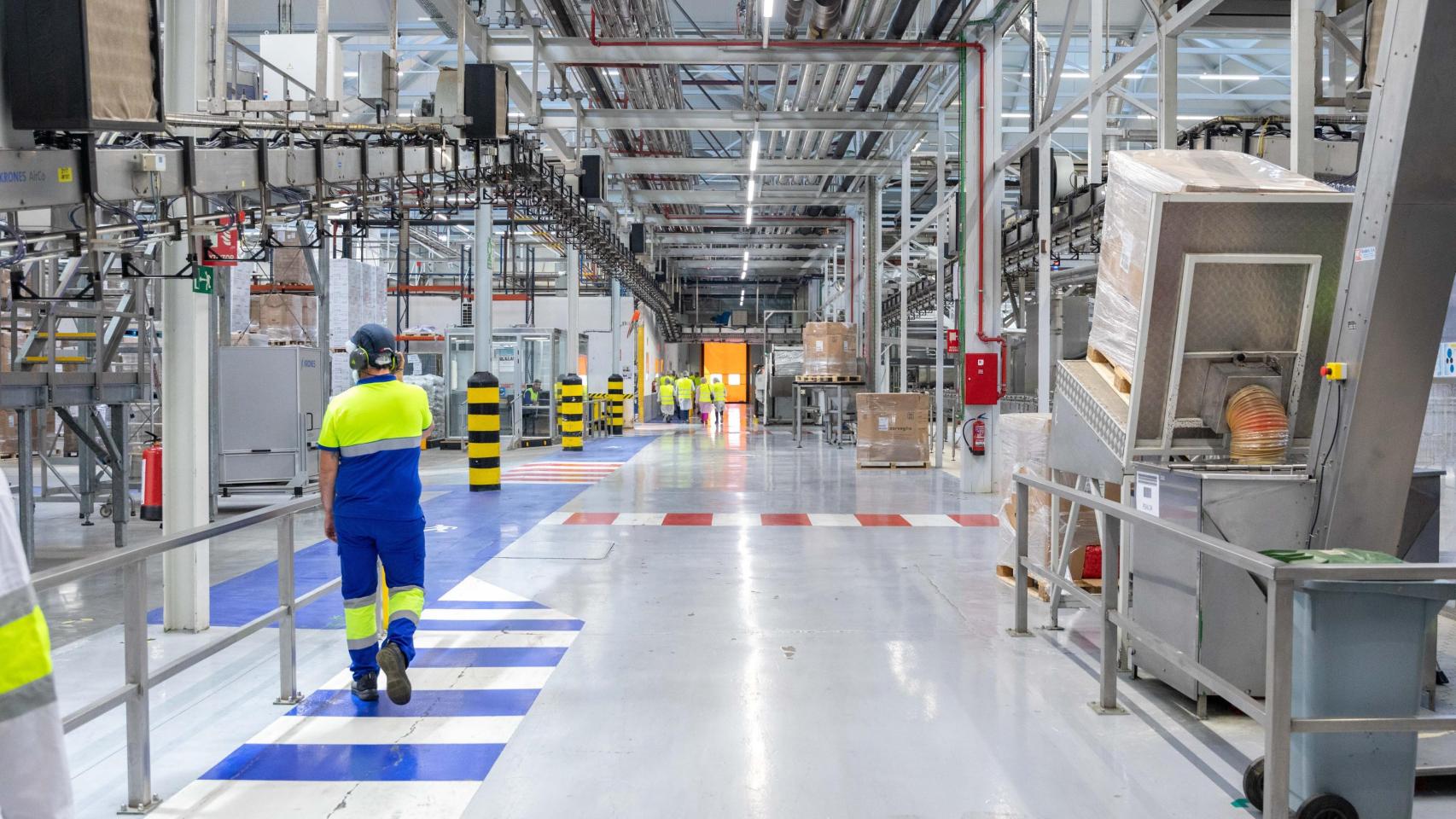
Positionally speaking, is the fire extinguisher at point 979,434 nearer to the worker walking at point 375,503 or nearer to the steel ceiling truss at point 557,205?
the steel ceiling truss at point 557,205

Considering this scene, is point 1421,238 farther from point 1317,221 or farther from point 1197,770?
point 1197,770

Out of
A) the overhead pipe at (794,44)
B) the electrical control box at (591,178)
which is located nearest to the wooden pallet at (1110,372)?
the overhead pipe at (794,44)

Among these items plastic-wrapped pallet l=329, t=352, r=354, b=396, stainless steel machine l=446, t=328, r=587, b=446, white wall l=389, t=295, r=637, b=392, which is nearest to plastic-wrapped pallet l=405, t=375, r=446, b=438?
stainless steel machine l=446, t=328, r=587, b=446

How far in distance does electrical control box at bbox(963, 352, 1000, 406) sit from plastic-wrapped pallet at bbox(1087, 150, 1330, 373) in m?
7.41

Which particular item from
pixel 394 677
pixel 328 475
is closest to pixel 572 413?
pixel 328 475

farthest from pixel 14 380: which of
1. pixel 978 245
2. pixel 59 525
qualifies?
pixel 978 245

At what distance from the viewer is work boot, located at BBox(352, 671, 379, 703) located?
14.3 feet

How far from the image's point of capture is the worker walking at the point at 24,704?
135 cm

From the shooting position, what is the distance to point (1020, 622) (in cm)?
562

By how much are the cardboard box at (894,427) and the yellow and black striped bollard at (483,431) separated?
6611 millimetres

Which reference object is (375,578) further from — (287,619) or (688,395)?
(688,395)

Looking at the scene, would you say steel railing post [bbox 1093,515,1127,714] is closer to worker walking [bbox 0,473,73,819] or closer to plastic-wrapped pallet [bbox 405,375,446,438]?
worker walking [bbox 0,473,73,819]

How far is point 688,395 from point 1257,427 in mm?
29598

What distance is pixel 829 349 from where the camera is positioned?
761 inches
